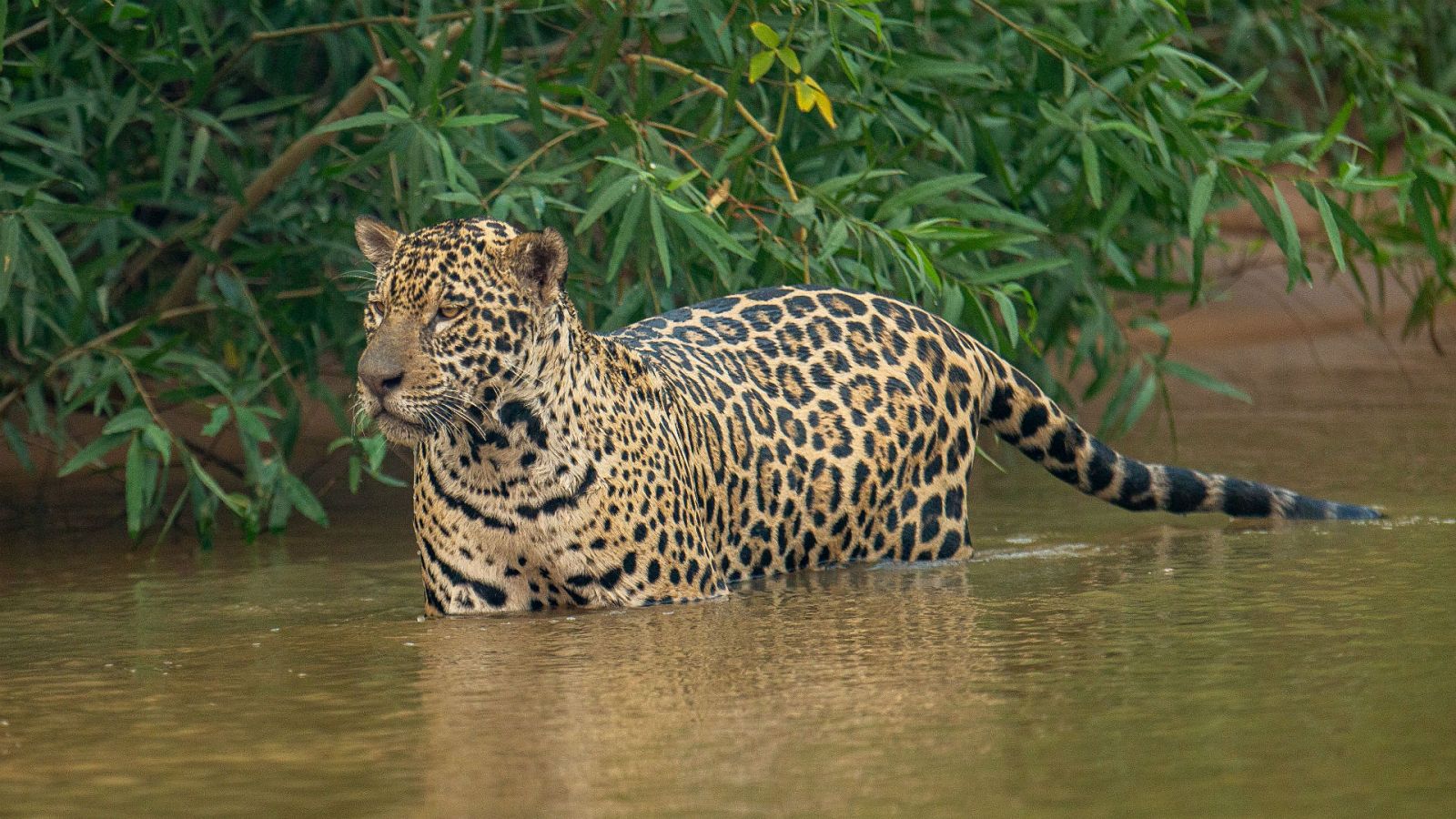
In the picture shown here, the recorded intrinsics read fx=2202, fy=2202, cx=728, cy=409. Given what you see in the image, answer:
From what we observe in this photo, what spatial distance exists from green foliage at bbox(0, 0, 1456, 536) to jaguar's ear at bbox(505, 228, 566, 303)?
84 centimetres

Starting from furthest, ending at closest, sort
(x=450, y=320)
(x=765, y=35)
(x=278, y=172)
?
(x=278, y=172)
(x=765, y=35)
(x=450, y=320)

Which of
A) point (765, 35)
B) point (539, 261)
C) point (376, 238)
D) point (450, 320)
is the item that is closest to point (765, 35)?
point (765, 35)

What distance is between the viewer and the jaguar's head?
5.60 m


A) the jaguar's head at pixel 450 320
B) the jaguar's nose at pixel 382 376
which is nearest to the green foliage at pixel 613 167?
the jaguar's head at pixel 450 320

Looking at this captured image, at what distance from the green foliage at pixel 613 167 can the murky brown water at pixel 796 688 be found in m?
0.97

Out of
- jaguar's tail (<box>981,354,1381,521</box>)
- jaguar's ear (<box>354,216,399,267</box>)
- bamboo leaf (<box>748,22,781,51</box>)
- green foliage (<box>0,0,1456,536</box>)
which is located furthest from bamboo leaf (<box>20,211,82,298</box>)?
jaguar's tail (<box>981,354,1381,521</box>)

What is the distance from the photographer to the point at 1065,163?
8.42 meters

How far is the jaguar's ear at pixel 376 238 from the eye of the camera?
19.7ft

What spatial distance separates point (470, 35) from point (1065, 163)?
240cm

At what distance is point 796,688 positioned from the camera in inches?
189

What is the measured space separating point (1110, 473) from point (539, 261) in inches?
A: 94.9

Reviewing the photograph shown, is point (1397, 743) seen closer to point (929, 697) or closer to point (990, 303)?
point (929, 697)

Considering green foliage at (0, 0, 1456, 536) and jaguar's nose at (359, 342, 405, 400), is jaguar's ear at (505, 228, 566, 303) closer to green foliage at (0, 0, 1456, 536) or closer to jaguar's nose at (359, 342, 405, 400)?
jaguar's nose at (359, 342, 405, 400)

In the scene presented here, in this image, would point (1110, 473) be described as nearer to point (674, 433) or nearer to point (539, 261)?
point (674, 433)
